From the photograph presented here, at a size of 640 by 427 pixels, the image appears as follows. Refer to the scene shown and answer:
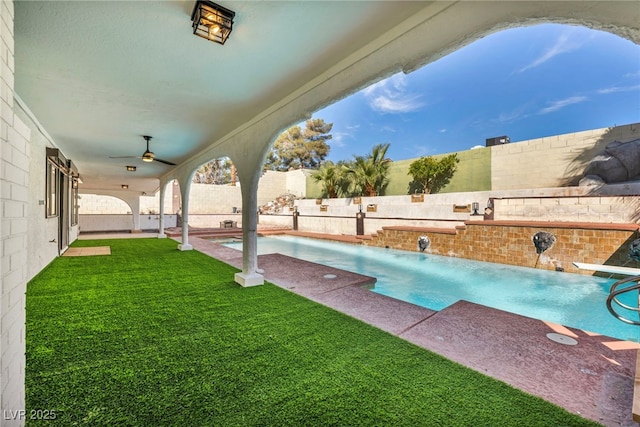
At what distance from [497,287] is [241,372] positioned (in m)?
6.27

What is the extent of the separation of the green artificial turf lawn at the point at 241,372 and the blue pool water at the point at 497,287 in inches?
134

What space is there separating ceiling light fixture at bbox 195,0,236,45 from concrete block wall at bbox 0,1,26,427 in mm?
986

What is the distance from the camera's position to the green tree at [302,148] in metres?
31.3

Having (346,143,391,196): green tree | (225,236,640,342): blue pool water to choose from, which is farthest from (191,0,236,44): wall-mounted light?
(346,143,391,196): green tree

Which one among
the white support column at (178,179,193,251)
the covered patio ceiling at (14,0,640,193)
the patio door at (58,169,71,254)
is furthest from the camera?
the white support column at (178,179,193,251)

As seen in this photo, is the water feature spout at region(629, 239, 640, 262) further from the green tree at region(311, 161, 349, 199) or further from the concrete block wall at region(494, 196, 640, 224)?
the green tree at region(311, 161, 349, 199)

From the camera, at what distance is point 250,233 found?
475cm

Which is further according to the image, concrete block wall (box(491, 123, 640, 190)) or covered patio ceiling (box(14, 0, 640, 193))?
concrete block wall (box(491, 123, 640, 190))

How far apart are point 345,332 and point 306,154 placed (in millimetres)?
29605

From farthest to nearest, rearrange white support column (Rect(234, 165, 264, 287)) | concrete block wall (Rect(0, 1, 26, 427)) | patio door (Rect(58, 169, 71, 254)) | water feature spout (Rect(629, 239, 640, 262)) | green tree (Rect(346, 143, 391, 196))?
green tree (Rect(346, 143, 391, 196))
patio door (Rect(58, 169, 71, 254))
water feature spout (Rect(629, 239, 640, 262))
white support column (Rect(234, 165, 264, 287))
concrete block wall (Rect(0, 1, 26, 427))

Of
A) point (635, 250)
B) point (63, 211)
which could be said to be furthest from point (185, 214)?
point (635, 250)

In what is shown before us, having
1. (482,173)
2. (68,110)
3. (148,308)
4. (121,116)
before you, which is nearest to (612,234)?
(482,173)

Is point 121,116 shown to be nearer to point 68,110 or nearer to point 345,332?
point 68,110

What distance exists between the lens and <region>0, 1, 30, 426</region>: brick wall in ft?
4.20
